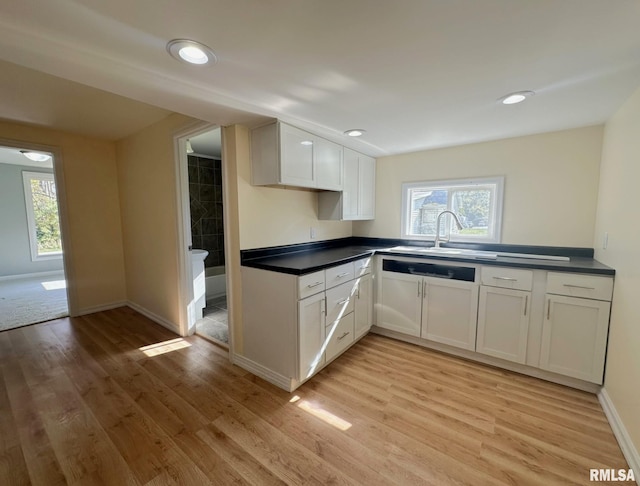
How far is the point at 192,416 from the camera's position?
178 cm

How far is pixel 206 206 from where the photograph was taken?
186 inches

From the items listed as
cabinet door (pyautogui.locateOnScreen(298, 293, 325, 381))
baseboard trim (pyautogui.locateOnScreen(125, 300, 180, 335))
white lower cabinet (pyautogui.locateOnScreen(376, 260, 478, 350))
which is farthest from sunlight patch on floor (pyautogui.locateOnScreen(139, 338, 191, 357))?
white lower cabinet (pyautogui.locateOnScreen(376, 260, 478, 350))

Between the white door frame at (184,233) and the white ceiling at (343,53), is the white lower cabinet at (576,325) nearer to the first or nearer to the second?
the white ceiling at (343,53)

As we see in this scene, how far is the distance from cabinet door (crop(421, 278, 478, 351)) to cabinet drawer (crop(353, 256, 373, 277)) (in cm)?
59

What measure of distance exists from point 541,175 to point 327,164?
210 centimetres

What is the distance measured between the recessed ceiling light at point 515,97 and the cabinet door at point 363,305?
1.83 m

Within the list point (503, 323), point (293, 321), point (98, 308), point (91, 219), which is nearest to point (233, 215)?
point (293, 321)

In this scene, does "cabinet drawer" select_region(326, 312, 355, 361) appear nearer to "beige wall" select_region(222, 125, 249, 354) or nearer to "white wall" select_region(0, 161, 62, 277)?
"beige wall" select_region(222, 125, 249, 354)

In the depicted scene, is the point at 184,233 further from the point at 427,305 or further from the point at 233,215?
the point at 427,305

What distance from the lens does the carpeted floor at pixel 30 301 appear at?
3.37 metres

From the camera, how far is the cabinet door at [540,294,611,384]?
6.39ft

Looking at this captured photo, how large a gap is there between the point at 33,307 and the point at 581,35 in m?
6.11

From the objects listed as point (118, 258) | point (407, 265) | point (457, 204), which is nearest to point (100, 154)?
point (118, 258)

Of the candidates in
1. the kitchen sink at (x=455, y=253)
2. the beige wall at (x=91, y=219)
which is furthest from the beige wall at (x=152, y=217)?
the kitchen sink at (x=455, y=253)
